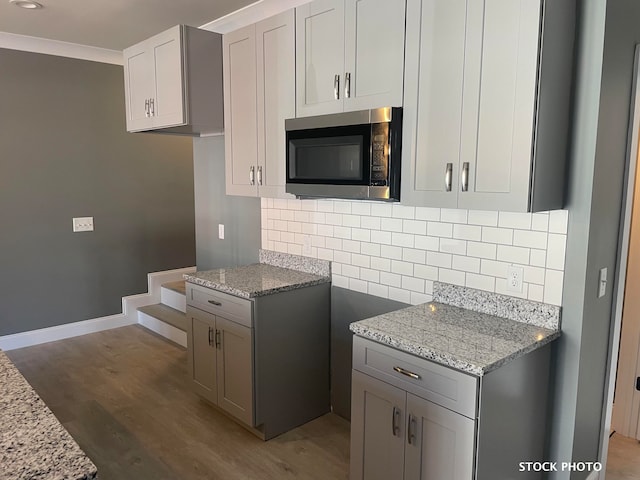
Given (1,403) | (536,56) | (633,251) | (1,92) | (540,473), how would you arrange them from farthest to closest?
1. (1,92)
2. (633,251)
3. (540,473)
4. (536,56)
5. (1,403)

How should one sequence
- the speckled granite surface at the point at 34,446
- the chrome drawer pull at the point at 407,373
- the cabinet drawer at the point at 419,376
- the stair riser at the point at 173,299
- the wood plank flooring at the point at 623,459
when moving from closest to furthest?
1. the speckled granite surface at the point at 34,446
2. the cabinet drawer at the point at 419,376
3. the chrome drawer pull at the point at 407,373
4. the wood plank flooring at the point at 623,459
5. the stair riser at the point at 173,299

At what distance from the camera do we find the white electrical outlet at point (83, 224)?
14.9ft

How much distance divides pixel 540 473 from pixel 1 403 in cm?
211

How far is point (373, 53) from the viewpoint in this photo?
7.39 ft

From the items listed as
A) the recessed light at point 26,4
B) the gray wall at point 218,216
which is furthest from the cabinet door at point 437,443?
the recessed light at point 26,4

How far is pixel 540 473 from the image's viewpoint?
2.14m

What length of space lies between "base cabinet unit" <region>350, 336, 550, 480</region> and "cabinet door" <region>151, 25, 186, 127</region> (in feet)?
6.60

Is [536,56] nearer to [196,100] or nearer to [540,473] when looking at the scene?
[540,473]

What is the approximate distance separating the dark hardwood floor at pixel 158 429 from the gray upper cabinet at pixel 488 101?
1588 millimetres

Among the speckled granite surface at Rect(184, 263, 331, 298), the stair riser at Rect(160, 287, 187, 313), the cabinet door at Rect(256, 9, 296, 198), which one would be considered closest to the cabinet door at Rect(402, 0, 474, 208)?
the cabinet door at Rect(256, 9, 296, 198)

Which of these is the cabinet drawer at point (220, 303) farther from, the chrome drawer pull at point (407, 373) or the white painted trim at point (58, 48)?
the white painted trim at point (58, 48)

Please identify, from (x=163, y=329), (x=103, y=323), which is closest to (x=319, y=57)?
(x=163, y=329)

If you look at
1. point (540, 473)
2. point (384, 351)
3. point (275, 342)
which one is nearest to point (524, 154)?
point (384, 351)

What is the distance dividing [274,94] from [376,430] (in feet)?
6.21
